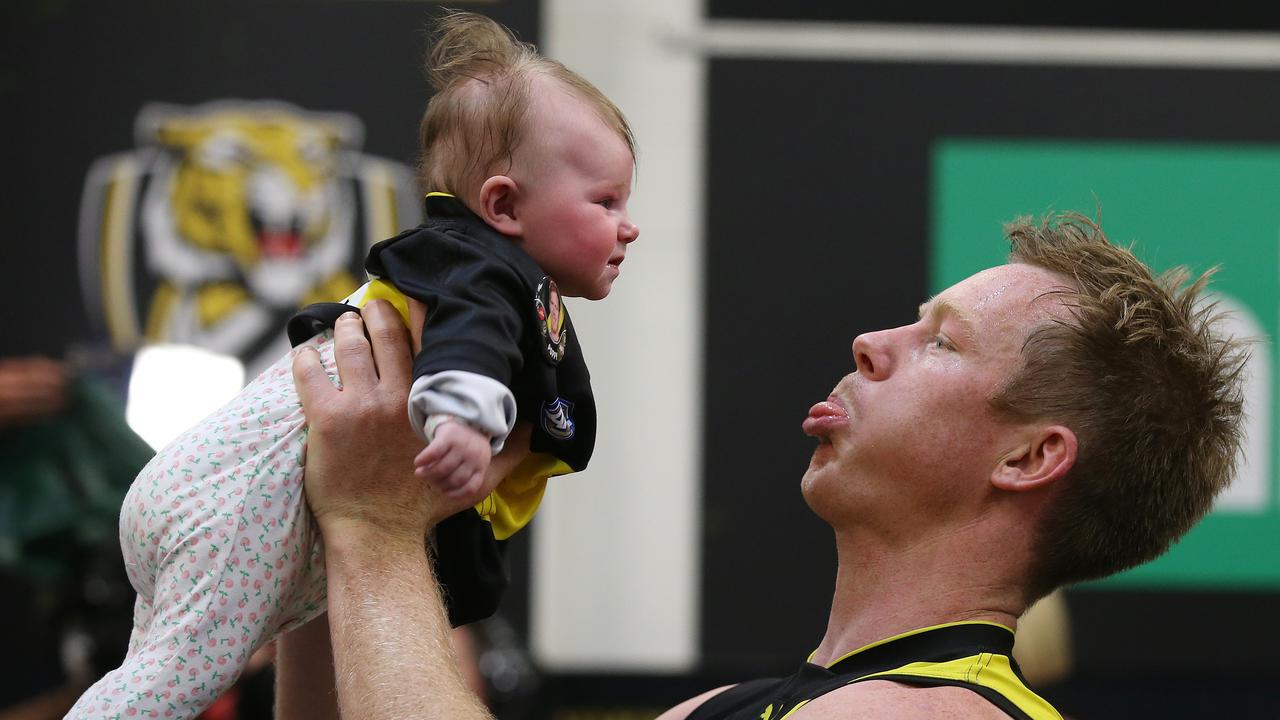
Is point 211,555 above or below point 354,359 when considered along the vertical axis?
below

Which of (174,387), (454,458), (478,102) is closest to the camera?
(454,458)

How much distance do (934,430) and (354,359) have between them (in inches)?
31.3

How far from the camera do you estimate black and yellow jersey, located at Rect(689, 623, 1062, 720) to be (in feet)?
5.69

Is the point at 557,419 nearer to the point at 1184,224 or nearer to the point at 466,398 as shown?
the point at 466,398

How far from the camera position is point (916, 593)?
6.32ft

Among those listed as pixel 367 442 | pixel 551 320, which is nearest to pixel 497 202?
pixel 551 320

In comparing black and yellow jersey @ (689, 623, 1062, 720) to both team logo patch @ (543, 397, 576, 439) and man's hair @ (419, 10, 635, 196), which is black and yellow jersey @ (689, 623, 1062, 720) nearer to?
team logo patch @ (543, 397, 576, 439)

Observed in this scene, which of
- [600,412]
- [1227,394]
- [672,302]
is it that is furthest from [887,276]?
[1227,394]

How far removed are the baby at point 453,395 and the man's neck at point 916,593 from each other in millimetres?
453

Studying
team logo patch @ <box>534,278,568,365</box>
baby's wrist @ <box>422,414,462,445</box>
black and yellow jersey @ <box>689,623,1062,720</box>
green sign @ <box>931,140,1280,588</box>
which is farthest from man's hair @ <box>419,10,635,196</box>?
green sign @ <box>931,140,1280,588</box>

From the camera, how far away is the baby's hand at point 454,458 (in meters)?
1.49

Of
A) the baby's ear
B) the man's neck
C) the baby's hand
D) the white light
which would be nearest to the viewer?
the baby's hand

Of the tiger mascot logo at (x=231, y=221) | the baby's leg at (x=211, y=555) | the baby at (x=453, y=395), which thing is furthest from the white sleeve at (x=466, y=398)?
the tiger mascot logo at (x=231, y=221)

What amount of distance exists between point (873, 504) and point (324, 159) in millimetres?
3584
